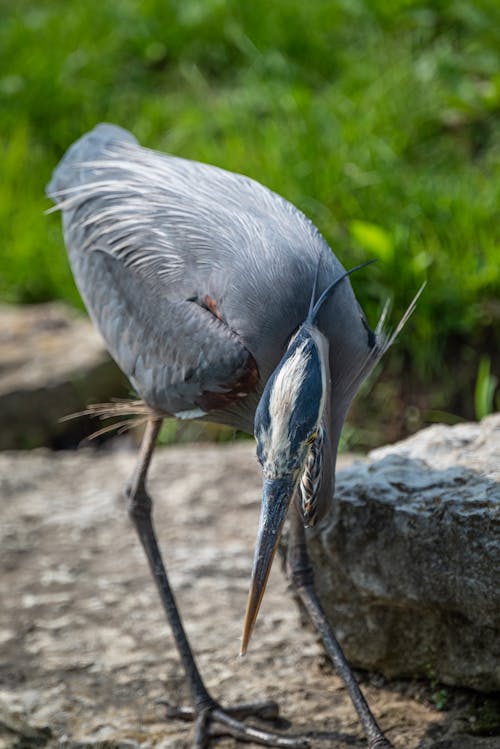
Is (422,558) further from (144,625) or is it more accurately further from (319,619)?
(144,625)

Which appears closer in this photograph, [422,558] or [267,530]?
[267,530]

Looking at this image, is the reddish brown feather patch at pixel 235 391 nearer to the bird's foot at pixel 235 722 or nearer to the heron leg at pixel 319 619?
the heron leg at pixel 319 619

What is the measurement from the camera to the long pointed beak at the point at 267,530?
237 cm

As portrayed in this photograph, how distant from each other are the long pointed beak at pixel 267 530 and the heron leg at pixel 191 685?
65 cm

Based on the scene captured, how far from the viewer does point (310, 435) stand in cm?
233

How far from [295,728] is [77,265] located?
63.3 inches

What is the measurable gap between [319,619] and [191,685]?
0.45m

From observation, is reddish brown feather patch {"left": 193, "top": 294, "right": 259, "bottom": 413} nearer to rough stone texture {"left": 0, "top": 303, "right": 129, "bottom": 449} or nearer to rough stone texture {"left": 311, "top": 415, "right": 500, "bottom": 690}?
rough stone texture {"left": 311, "top": 415, "right": 500, "bottom": 690}

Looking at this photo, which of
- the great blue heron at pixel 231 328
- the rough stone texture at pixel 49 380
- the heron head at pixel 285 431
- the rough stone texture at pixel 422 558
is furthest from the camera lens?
the rough stone texture at pixel 49 380

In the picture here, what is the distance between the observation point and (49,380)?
17.4ft

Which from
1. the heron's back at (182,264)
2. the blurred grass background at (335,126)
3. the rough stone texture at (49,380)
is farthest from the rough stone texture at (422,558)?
the rough stone texture at (49,380)

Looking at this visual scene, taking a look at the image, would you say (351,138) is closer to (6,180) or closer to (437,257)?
(437,257)

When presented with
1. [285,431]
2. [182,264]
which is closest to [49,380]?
[182,264]

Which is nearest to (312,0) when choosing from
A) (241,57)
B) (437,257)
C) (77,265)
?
(241,57)
